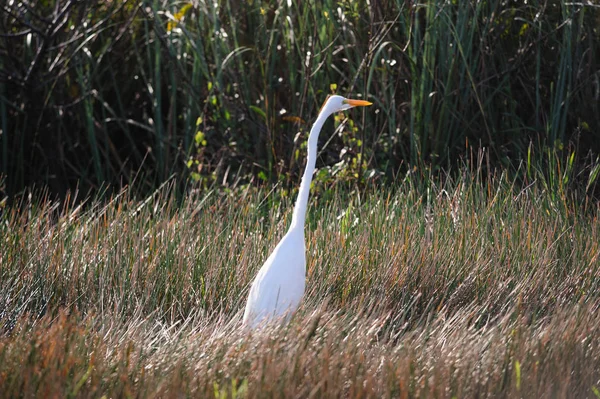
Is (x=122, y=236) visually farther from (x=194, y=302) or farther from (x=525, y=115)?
(x=525, y=115)

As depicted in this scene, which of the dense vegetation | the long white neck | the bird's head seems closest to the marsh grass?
the dense vegetation

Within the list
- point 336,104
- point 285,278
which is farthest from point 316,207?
point 285,278

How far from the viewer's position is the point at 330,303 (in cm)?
304

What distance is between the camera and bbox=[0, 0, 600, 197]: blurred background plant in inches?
175

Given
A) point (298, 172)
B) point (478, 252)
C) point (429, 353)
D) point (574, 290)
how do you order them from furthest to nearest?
point (298, 172) → point (478, 252) → point (574, 290) → point (429, 353)

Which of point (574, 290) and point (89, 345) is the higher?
point (89, 345)

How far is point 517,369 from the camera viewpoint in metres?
2.14

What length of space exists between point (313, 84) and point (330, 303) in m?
2.02

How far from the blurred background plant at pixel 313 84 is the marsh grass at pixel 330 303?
62 cm

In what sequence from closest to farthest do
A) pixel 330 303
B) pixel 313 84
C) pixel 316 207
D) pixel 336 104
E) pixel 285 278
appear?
1. pixel 285 278
2. pixel 336 104
3. pixel 330 303
4. pixel 316 207
5. pixel 313 84

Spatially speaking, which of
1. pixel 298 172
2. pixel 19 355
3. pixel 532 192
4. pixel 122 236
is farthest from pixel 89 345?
pixel 298 172

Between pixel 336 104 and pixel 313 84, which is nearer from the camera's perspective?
pixel 336 104

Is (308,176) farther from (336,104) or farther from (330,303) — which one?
(330,303)

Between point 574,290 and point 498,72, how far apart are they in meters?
2.06
